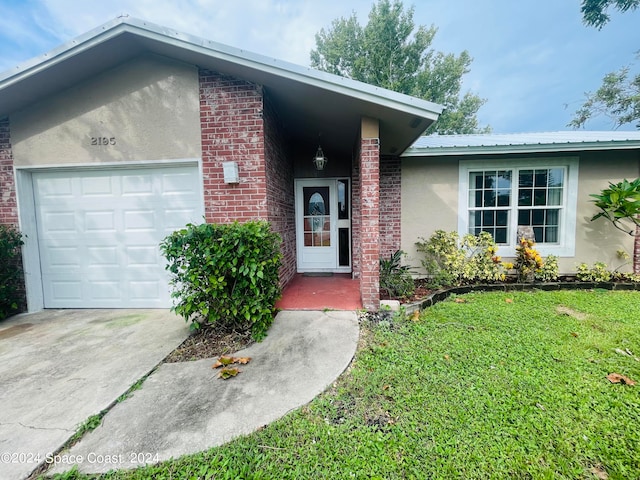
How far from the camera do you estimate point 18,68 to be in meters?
3.55

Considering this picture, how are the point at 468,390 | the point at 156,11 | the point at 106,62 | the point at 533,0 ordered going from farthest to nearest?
the point at 533,0, the point at 156,11, the point at 106,62, the point at 468,390

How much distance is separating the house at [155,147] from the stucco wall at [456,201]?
0.10 meters

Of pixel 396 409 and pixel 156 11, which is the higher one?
pixel 156 11

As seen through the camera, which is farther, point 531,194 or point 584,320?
point 531,194

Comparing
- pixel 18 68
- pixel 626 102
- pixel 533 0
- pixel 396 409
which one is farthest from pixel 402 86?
pixel 396 409

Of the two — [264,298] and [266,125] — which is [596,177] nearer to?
[266,125]

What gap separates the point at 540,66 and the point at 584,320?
1153 inches

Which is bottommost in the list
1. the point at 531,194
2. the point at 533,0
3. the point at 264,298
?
the point at 264,298

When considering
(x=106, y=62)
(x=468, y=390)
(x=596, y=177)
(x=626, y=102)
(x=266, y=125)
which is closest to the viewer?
(x=468, y=390)

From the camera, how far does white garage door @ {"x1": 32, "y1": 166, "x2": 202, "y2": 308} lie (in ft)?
14.1

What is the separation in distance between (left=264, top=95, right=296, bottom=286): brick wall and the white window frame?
3742 mm

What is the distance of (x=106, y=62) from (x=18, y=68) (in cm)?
100

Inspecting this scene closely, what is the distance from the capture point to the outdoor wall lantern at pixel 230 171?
393 centimetres

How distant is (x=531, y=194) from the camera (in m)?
5.84
